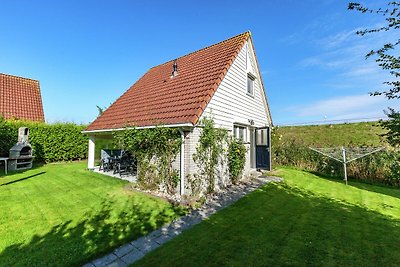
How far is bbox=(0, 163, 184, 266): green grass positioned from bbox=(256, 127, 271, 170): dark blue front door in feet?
24.5

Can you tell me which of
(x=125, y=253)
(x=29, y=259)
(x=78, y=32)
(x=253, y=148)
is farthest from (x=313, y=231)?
(x=78, y=32)

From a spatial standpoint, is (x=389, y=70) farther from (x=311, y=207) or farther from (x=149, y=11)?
(x=149, y=11)

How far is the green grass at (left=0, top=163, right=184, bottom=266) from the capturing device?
403 centimetres

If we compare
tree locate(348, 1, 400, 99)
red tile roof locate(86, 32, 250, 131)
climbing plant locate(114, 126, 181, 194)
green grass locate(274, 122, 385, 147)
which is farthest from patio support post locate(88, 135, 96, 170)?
green grass locate(274, 122, 385, 147)

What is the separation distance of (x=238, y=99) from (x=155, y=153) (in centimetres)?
478

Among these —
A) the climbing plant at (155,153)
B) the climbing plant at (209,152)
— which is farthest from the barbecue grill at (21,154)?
the climbing plant at (209,152)

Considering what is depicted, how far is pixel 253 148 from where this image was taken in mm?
12438

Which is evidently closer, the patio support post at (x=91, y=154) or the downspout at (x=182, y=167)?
the downspout at (x=182, y=167)

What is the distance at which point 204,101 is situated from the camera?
7871 mm

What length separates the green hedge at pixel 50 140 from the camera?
1410 cm

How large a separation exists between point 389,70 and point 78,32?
16547 millimetres

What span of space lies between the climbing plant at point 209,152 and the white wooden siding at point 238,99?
0.43 metres

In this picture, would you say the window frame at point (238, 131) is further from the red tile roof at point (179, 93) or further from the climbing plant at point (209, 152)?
the red tile roof at point (179, 93)

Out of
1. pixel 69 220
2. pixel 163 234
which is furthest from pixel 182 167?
pixel 69 220
